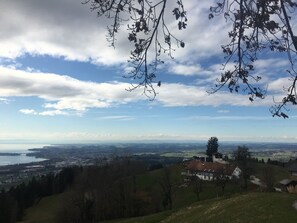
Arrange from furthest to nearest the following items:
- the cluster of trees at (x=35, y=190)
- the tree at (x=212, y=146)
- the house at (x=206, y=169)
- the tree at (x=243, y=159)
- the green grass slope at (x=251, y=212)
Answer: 1. the tree at (x=212, y=146)
2. the house at (x=206, y=169)
3. the cluster of trees at (x=35, y=190)
4. the tree at (x=243, y=159)
5. the green grass slope at (x=251, y=212)

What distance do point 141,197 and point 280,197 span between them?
43.2 metres

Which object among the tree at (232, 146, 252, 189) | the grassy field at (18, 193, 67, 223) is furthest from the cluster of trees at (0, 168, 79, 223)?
the tree at (232, 146, 252, 189)

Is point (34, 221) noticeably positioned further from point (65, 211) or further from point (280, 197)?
point (280, 197)

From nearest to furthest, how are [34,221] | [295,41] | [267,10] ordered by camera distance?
1. [295,41]
2. [267,10]
3. [34,221]

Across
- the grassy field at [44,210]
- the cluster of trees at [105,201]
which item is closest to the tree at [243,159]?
the cluster of trees at [105,201]

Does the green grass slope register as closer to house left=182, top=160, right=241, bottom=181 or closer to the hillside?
the hillside

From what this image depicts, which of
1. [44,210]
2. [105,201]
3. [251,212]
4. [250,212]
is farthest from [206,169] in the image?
[251,212]

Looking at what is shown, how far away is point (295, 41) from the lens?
646 centimetres

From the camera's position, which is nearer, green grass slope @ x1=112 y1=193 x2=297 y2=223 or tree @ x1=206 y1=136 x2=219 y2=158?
green grass slope @ x1=112 y1=193 x2=297 y2=223

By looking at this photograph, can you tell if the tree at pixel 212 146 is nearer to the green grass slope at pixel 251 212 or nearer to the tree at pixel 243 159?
the tree at pixel 243 159

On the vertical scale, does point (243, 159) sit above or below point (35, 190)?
above

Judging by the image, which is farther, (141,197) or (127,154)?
(127,154)

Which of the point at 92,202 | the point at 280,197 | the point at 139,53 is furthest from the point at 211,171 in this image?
the point at 139,53

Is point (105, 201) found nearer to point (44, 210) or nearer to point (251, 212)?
point (44, 210)
